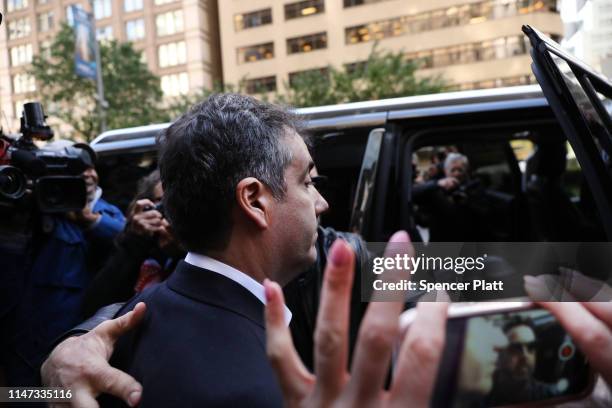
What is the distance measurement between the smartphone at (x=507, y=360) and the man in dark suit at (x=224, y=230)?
1.46 ft

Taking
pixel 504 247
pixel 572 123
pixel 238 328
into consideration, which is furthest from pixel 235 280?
pixel 572 123

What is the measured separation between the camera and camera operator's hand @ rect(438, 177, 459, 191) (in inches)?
141

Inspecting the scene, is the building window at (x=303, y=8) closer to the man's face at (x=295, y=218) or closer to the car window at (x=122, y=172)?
the car window at (x=122, y=172)

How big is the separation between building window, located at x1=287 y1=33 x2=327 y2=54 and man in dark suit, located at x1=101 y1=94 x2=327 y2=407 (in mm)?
29555

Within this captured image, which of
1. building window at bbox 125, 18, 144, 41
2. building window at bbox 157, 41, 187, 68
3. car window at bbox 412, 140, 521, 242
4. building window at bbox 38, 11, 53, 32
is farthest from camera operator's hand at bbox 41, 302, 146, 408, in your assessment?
building window at bbox 125, 18, 144, 41

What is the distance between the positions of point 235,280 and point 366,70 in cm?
1770

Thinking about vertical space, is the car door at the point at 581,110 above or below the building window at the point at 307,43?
below

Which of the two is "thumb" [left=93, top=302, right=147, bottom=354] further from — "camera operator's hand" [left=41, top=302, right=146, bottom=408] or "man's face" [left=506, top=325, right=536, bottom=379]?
"man's face" [left=506, top=325, right=536, bottom=379]

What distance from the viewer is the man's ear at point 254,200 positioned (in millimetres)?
1074

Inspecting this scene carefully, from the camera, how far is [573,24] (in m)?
1.50

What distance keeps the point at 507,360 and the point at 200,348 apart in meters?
0.53

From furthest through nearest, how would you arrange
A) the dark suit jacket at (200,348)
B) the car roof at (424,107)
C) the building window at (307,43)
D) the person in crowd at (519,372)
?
the building window at (307,43) → the car roof at (424,107) → the dark suit jacket at (200,348) → the person in crowd at (519,372)

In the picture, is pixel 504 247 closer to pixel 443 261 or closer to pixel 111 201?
pixel 443 261

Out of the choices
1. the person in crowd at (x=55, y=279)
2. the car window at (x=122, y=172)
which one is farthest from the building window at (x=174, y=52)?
the person in crowd at (x=55, y=279)
